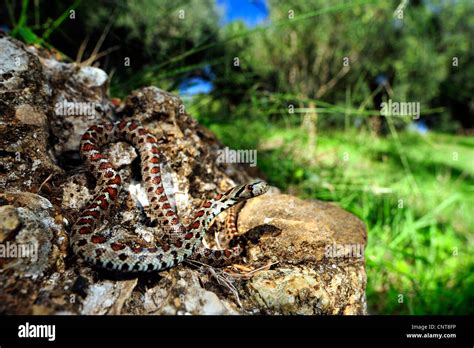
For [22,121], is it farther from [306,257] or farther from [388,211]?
[388,211]

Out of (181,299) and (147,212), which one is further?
(147,212)

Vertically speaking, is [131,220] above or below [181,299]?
above

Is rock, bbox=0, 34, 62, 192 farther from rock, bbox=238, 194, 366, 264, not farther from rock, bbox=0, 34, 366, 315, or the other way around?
rock, bbox=238, 194, 366, 264

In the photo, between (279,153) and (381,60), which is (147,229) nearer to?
(279,153)

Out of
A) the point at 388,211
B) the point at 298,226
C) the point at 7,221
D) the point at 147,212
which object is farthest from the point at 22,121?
the point at 388,211

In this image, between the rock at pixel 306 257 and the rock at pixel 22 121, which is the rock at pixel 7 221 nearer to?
the rock at pixel 22 121

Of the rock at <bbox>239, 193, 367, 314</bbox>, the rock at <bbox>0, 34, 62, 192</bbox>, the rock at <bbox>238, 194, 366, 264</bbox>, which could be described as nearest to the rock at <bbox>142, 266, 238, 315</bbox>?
the rock at <bbox>239, 193, 367, 314</bbox>
